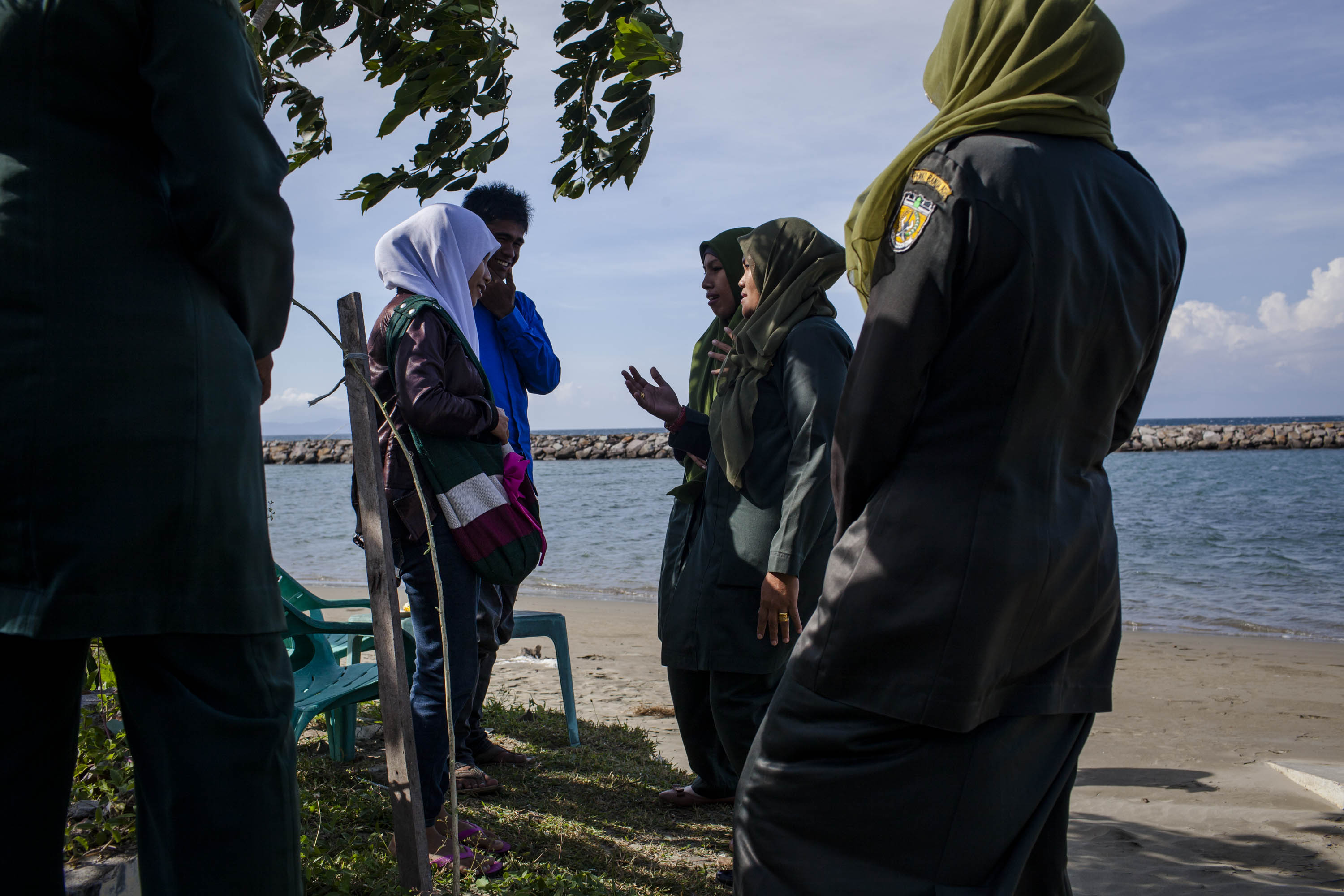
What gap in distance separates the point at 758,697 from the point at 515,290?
200 cm

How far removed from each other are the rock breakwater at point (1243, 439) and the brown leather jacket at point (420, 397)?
6523 cm

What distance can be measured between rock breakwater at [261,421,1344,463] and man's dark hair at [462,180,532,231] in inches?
2066

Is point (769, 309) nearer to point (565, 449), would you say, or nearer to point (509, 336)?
point (509, 336)

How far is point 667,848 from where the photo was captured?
9.58ft

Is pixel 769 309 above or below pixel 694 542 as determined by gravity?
above

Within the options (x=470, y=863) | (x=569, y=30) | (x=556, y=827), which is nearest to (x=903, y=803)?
(x=470, y=863)

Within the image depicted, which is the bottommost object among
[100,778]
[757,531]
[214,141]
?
[100,778]

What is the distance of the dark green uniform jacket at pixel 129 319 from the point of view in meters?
1.17

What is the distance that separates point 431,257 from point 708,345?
1.14 meters

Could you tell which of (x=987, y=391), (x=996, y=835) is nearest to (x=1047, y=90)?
(x=987, y=391)

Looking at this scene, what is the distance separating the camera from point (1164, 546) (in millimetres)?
16594

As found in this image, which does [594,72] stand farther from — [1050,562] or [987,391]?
[1050,562]

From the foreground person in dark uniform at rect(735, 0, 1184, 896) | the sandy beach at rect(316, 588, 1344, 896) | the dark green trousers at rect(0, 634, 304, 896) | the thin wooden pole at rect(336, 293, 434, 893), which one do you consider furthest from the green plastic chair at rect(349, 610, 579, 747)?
the dark green trousers at rect(0, 634, 304, 896)

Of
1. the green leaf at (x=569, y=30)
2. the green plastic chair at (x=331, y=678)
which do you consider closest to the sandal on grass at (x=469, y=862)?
the green plastic chair at (x=331, y=678)
